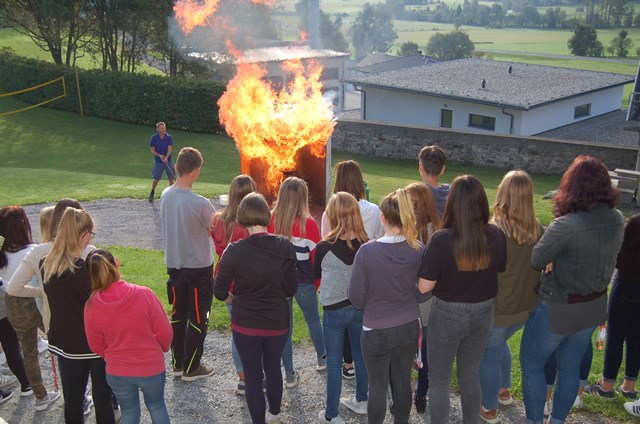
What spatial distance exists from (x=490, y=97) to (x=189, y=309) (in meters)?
26.0

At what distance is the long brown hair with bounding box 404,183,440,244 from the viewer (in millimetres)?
5312

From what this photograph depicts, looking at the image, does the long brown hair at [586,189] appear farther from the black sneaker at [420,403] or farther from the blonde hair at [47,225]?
the blonde hair at [47,225]

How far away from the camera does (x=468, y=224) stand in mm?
4258

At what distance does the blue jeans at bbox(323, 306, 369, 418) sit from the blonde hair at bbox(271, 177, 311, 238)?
2.48ft

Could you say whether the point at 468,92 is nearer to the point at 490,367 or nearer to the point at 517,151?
the point at 517,151

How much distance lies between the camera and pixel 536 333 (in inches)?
190

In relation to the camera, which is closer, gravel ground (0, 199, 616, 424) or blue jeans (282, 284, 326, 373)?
gravel ground (0, 199, 616, 424)

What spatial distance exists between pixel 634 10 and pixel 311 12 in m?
134

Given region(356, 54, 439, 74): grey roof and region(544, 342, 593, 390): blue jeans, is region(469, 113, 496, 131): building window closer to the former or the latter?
region(544, 342, 593, 390): blue jeans

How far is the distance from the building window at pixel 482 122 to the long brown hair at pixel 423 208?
25.6 meters

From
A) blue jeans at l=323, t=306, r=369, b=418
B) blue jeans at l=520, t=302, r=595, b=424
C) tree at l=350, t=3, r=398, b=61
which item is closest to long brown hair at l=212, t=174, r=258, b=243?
blue jeans at l=323, t=306, r=369, b=418

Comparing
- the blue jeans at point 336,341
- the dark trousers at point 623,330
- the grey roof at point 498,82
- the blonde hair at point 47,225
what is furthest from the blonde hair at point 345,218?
the grey roof at point 498,82

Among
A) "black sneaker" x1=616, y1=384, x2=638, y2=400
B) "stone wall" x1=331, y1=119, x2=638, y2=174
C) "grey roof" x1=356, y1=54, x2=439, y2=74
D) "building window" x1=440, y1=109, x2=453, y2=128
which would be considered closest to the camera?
"black sneaker" x1=616, y1=384, x2=638, y2=400

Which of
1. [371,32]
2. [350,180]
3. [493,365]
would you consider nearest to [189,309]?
[350,180]
